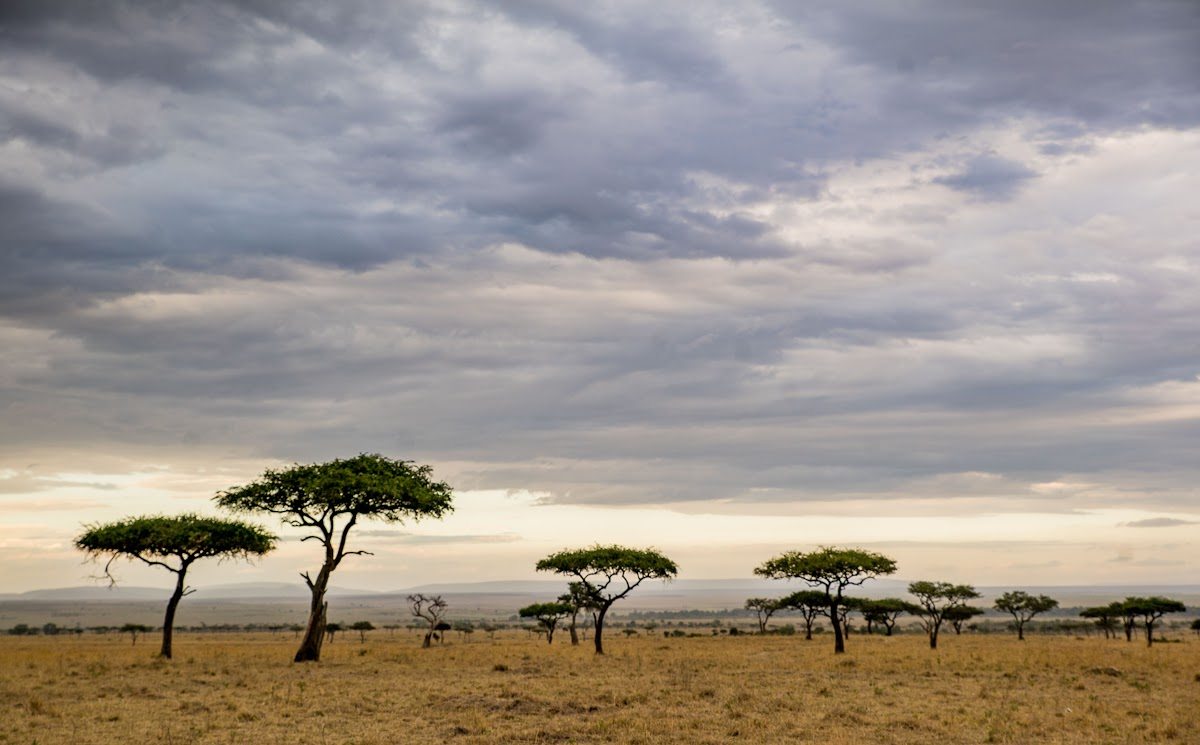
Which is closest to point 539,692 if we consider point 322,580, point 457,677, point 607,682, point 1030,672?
point 607,682

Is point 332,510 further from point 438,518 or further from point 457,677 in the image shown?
point 457,677

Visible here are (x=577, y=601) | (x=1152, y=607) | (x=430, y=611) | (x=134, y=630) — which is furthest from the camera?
(x=134, y=630)

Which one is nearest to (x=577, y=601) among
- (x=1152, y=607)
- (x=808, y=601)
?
(x=808, y=601)

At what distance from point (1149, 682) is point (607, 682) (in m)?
24.5

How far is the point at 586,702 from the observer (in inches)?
1152

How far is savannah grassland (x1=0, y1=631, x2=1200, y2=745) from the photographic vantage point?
912 inches

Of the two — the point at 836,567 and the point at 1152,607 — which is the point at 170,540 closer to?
the point at 836,567

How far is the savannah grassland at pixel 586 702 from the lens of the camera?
23.2 meters

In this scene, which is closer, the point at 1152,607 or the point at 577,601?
the point at 577,601

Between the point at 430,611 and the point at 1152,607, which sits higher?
the point at 430,611

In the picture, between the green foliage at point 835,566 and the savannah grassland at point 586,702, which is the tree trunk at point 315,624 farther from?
the green foliage at point 835,566

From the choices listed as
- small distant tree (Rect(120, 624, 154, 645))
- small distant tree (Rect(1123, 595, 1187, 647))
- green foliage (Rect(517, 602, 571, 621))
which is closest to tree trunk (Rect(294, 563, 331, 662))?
green foliage (Rect(517, 602, 571, 621))

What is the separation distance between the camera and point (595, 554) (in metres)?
63.3

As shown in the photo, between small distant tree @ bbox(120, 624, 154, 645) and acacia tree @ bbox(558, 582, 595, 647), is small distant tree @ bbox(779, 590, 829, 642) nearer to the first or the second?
acacia tree @ bbox(558, 582, 595, 647)
